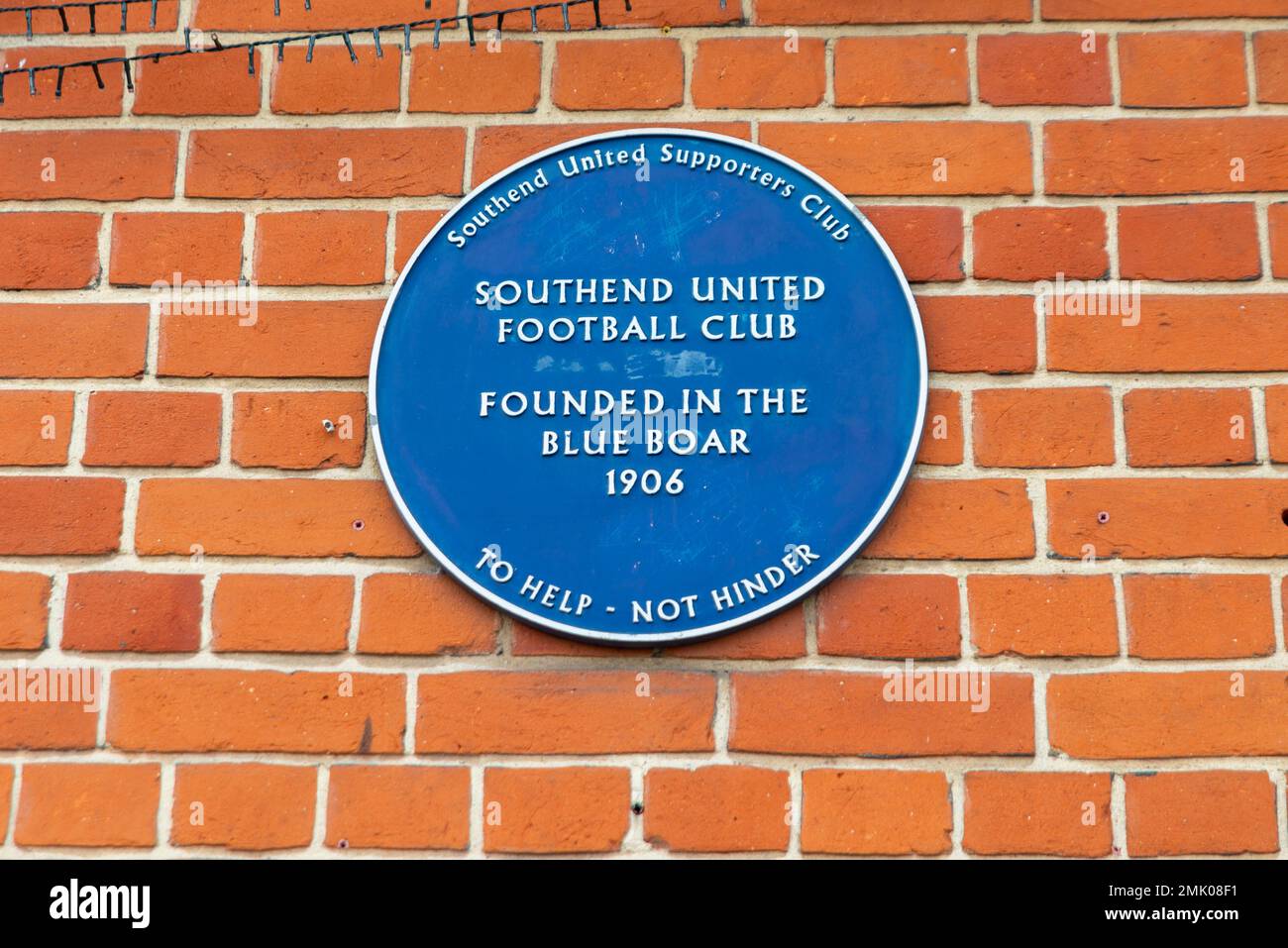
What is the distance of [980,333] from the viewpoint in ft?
A: 6.57

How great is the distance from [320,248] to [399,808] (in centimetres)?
81

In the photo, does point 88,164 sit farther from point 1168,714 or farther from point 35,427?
point 1168,714

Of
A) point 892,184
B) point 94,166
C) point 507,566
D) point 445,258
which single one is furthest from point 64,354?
point 892,184

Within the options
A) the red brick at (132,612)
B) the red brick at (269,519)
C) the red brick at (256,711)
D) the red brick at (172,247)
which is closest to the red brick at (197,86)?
the red brick at (172,247)

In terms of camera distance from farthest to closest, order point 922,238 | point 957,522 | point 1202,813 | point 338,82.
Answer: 1. point 338,82
2. point 922,238
3. point 957,522
4. point 1202,813

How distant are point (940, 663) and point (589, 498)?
52 centimetres

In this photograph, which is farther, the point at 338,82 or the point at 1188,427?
the point at 338,82

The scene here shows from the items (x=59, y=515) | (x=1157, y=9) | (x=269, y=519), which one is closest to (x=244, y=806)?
(x=269, y=519)

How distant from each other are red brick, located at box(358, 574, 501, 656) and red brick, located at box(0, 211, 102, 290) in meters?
0.65

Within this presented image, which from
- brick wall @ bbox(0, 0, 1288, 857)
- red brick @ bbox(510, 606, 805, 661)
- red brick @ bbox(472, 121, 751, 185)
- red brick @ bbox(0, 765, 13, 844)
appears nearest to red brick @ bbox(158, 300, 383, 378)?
brick wall @ bbox(0, 0, 1288, 857)

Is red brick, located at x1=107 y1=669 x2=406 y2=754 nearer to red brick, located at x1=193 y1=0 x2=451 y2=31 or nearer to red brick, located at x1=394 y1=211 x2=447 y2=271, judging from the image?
red brick, located at x1=394 y1=211 x2=447 y2=271

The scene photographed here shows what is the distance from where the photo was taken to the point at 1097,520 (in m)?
1.93

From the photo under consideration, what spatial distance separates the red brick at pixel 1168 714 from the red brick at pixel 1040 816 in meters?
0.05

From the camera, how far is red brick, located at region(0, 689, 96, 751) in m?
1.92
